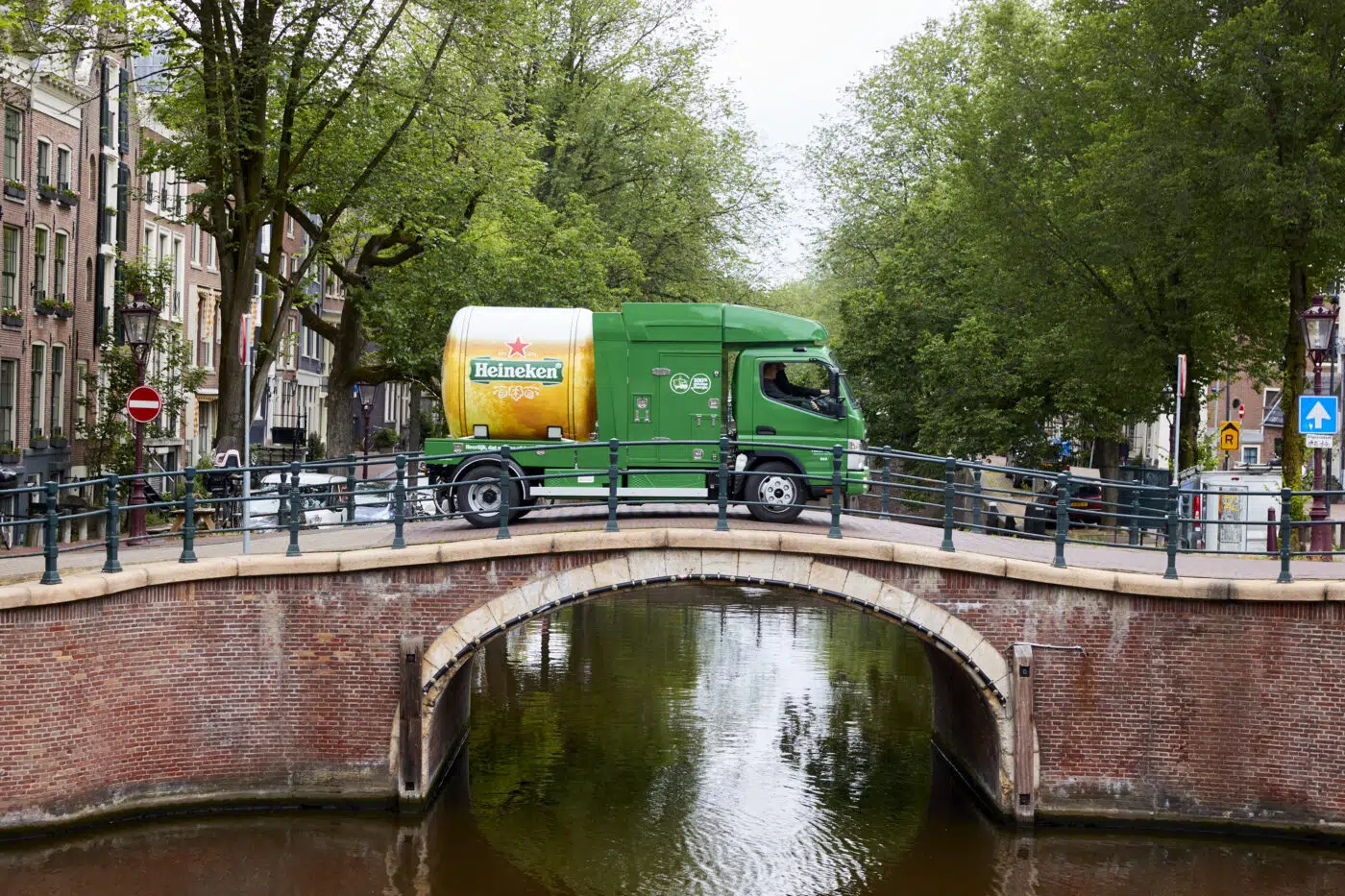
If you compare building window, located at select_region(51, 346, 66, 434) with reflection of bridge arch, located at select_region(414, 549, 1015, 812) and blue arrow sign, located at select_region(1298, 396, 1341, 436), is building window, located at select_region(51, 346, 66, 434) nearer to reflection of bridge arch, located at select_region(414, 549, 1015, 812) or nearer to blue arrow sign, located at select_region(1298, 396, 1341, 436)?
reflection of bridge arch, located at select_region(414, 549, 1015, 812)

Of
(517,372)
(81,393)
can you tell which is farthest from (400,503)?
(81,393)

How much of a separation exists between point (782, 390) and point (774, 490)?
125 cm

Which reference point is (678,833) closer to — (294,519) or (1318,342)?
(294,519)

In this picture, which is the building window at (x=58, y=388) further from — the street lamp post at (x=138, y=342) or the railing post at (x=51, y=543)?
the railing post at (x=51, y=543)

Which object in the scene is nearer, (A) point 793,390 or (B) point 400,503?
(B) point 400,503

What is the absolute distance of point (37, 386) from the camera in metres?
33.1

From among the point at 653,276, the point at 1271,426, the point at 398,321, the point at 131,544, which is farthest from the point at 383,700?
the point at 1271,426

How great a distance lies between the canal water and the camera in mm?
14211

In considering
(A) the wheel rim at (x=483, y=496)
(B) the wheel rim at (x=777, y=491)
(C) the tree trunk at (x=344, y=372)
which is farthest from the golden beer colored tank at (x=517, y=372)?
(C) the tree trunk at (x=344, y=372)

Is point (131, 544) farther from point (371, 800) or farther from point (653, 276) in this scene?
point (653, 276)

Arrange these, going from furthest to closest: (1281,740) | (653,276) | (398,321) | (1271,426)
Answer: (1271,426) < (653,276) < (398,321) < (1281,740)

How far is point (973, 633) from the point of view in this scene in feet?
51.5

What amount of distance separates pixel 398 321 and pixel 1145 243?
47.2 feet

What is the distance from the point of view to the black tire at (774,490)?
1758cm
